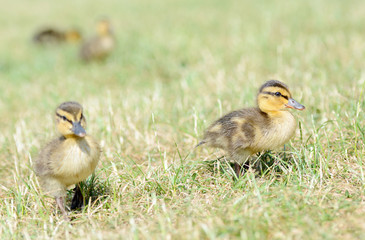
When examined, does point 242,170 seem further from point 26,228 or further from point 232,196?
point 26,228

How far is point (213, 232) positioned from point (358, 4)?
10126 mm

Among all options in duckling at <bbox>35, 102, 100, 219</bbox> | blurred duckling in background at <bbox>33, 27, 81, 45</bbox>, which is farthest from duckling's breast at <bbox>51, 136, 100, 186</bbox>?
blurred duckling in background at <bbox>33, 27, 81, 45</bbox>

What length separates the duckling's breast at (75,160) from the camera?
351 centimetres

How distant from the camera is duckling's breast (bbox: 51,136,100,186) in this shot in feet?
11.5

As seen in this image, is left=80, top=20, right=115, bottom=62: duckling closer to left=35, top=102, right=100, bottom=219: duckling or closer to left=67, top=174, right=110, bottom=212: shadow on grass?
left=67, top=174, right=110, bottom=212: shadow on grass

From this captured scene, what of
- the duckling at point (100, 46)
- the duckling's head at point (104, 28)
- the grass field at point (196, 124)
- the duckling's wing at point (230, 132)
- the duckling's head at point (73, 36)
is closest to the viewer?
the grass field at point (196, 124)

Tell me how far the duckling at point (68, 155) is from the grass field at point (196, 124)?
26 cm

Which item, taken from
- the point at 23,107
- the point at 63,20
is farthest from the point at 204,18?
the point at 63,20

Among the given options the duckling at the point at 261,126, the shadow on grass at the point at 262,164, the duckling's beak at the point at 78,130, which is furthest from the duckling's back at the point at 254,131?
the duckling's beak at the point at 78,130

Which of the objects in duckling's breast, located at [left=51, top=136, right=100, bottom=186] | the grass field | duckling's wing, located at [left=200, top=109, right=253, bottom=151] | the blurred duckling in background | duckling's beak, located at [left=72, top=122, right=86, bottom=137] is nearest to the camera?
the grass field

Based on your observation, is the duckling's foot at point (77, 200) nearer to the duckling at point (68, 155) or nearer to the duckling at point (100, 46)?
the duckling at point (68, 155)

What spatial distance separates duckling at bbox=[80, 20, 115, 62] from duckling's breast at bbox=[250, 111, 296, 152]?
7349 millimetres

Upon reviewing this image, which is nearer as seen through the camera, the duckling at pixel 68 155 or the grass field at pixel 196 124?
the grass field at pixel 196 124

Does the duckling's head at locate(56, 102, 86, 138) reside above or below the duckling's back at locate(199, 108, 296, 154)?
above
